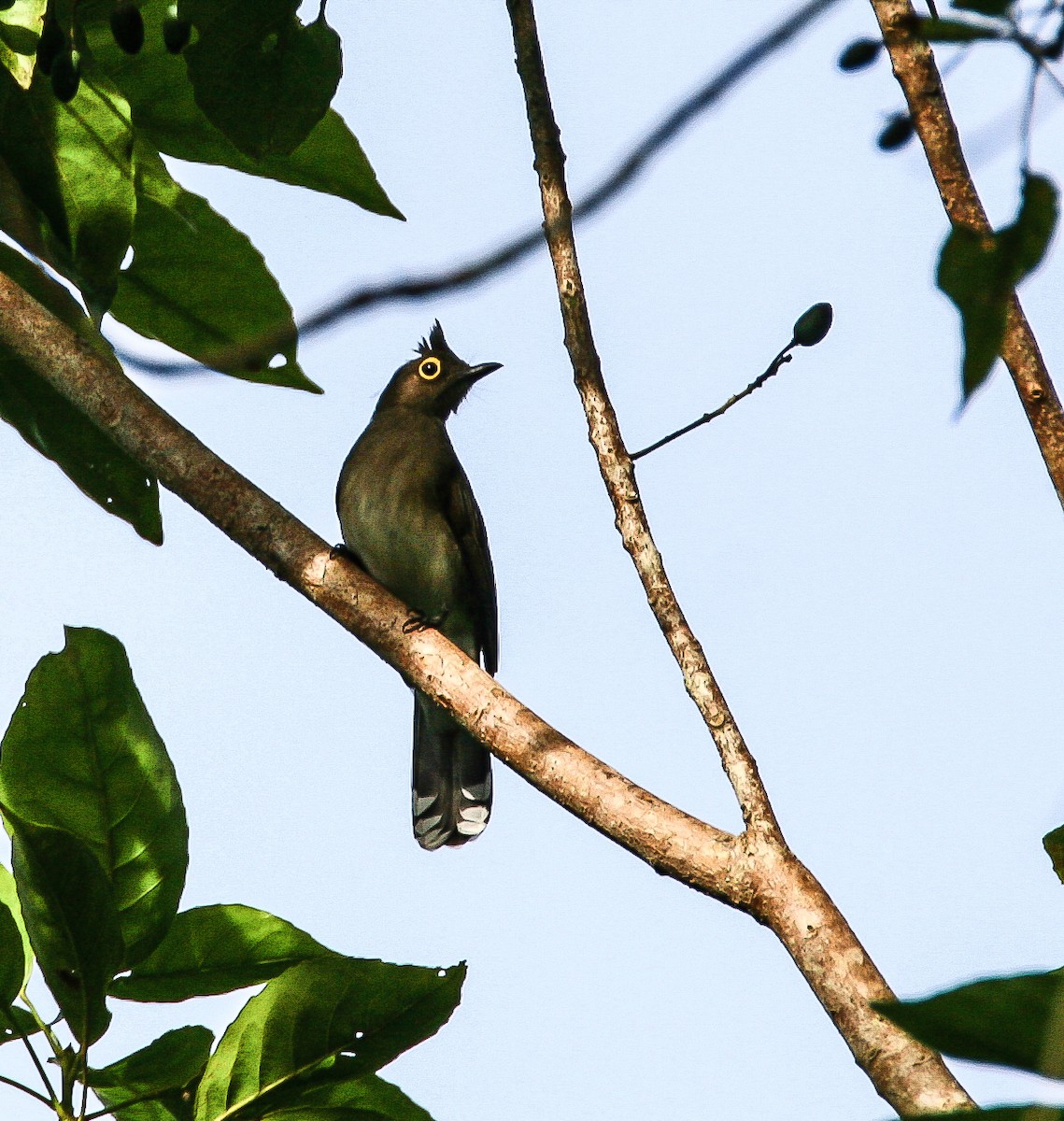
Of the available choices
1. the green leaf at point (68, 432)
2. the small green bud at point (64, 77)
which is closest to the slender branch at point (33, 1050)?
the green leaf at point (68, 432)

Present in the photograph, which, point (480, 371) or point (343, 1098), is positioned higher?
point (480, 371)

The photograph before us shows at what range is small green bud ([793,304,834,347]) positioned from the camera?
3.06 metres

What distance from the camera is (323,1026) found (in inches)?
105

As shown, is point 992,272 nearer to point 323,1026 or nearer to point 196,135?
point 323,1026

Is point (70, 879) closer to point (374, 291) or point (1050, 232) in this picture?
point (374, 291)

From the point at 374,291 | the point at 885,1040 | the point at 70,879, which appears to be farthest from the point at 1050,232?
the point at 70,879

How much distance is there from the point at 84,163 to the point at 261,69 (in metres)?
0.46

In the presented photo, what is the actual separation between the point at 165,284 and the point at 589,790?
1560mm

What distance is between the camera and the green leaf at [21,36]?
2.70 m

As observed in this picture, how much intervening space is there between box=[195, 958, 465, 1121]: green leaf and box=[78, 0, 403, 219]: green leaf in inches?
63.7

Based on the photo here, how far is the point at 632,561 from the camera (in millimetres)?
2994

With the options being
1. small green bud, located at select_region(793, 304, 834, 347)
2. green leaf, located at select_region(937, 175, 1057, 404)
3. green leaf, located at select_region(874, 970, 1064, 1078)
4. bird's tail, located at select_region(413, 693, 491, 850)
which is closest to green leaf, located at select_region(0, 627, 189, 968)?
small green bud, located at select_region(793, 304, 834, 347)

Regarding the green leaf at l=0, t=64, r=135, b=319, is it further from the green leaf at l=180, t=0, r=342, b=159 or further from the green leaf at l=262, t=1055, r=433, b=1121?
the green leaf at l=262, t=1055, r=433, b=1121

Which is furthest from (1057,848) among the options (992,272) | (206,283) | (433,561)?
(433,561)
